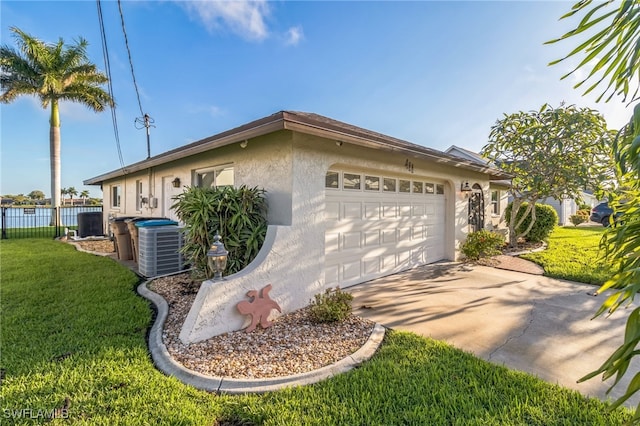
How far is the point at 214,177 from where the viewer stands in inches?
284

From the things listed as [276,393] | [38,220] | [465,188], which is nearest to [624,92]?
[276,393]

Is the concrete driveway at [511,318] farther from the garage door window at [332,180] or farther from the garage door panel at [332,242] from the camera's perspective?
the garage door window at [332,180]

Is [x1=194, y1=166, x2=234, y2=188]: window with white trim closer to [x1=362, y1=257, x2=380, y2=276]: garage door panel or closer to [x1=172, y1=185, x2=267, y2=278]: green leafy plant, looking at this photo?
[x1=172, y1=185, x2=267, y2=278]: green leafy plant

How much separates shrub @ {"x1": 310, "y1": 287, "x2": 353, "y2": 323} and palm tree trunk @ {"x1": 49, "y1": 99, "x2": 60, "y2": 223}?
19.3 m

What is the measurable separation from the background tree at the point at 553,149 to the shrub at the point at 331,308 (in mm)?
8202

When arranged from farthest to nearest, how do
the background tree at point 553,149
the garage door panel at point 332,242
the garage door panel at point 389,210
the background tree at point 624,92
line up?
the background tree at point 553,149 → the garage door panel at point 389,210 → the garage door panel at point 332,242 → the background tree at point 624,92

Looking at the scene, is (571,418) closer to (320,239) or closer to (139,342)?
(320,239)

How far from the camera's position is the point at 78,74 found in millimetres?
17031

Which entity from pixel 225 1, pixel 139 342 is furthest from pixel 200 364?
pixel 225 1

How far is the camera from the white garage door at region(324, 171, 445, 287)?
5.83 meters

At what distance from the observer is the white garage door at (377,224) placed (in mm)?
5828

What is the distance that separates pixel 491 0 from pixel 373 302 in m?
7.22

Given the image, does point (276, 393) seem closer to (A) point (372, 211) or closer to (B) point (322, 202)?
(B) point (322, 202)

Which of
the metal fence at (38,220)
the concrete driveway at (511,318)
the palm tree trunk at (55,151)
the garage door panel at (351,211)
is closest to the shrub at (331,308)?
the concrete driveway at (511,318)
